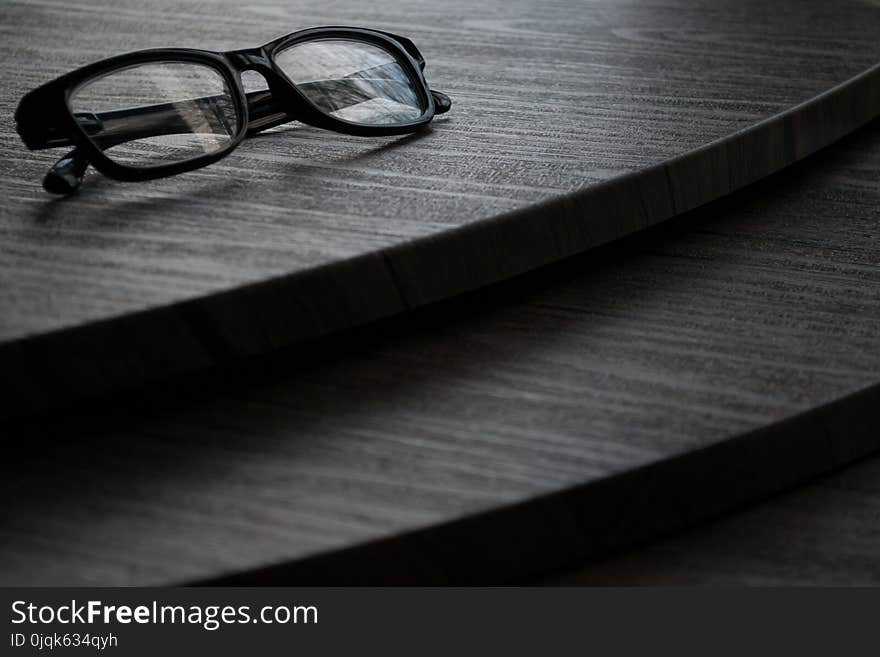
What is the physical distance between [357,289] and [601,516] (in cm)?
17

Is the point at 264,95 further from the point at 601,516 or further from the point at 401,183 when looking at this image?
the point at 601,516

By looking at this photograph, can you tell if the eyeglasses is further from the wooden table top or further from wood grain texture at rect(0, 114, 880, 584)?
A: wood grain texture at rect(0, 114, 880, 584)

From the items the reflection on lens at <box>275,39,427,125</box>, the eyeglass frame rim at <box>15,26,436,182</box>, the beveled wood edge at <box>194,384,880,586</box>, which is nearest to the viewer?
the beveled wood edge at <box>194,384,880,586</box>

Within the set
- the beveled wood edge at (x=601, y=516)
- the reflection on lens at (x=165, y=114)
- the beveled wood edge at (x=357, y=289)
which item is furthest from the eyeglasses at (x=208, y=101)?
the beveled wood edge at (x=601, y=516)

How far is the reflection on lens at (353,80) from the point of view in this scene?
638mm

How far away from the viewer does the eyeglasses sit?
54 centimetres

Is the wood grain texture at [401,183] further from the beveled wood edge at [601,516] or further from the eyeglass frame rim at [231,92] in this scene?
the beveled wood edge at [601,516]

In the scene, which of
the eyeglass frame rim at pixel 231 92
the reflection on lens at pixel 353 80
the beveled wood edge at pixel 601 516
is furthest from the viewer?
the reflection on lens at pixel 353 80

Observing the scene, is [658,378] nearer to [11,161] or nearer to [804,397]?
[804,397]

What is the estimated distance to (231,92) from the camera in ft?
1.97

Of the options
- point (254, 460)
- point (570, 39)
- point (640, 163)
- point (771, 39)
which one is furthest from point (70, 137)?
point (771, 39)

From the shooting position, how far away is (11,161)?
0.59 meters

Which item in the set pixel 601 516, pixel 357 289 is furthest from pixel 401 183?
pixel 601 516

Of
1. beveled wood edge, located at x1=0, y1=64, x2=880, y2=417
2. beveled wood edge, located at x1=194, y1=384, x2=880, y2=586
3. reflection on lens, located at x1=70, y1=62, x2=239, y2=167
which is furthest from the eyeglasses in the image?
beveled wood edge, located at x1=194, y1=384, x2=880, y2=586
